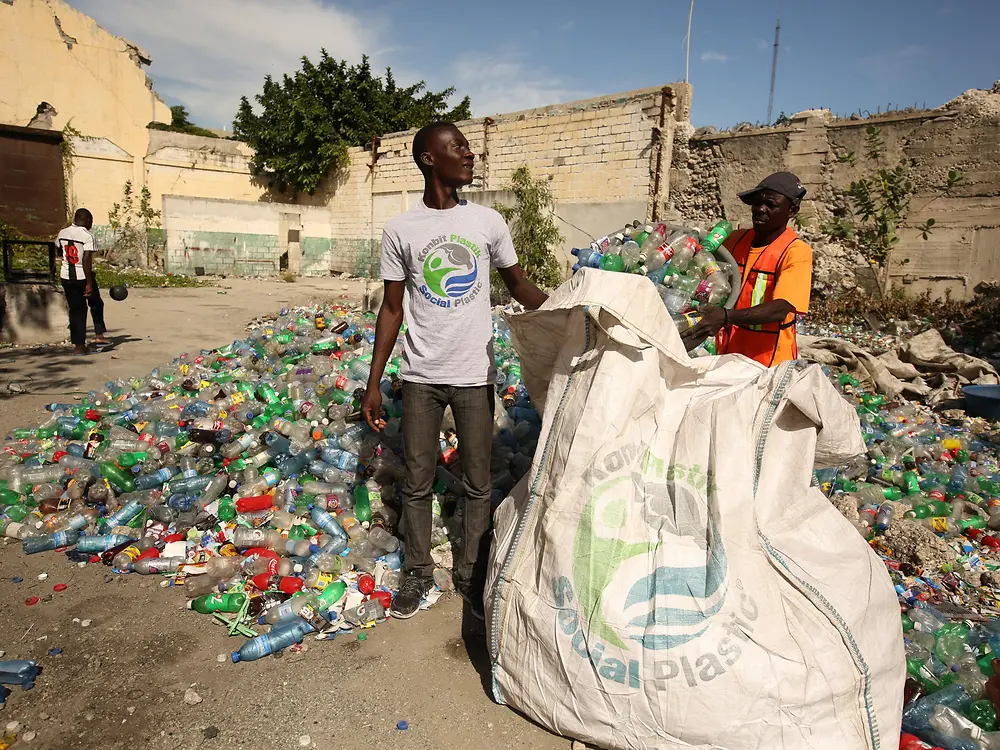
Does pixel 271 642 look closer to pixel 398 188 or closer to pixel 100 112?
pixel 398 188

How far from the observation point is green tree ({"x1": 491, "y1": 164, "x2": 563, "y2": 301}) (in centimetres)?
1318

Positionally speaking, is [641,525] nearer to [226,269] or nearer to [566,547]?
[566,547]

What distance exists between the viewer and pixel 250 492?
11.7 ft

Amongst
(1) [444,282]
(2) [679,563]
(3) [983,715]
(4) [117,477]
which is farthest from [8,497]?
(3) [983,715]

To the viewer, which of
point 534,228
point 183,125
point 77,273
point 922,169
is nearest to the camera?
point 77,273

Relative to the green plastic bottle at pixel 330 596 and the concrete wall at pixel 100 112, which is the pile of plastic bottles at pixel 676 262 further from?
the concrete wall at pixel 100 112

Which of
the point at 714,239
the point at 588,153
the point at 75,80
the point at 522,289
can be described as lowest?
the point at 522,289

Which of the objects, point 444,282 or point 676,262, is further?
point 676,262

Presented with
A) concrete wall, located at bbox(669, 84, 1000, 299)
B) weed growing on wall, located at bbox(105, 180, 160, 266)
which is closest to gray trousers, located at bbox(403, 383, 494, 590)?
concrete wall, located at bbox(669, 84, 1000, 299)

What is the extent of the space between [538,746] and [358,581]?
123cm

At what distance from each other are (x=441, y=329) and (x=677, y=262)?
3.78ft

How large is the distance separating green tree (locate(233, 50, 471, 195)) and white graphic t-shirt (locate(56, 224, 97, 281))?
14937 millimetres

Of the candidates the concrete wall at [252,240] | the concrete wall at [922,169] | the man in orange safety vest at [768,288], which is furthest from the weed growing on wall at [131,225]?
the man in orange safety vest at [768,288]

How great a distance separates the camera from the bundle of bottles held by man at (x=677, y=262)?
2641 millimetres
